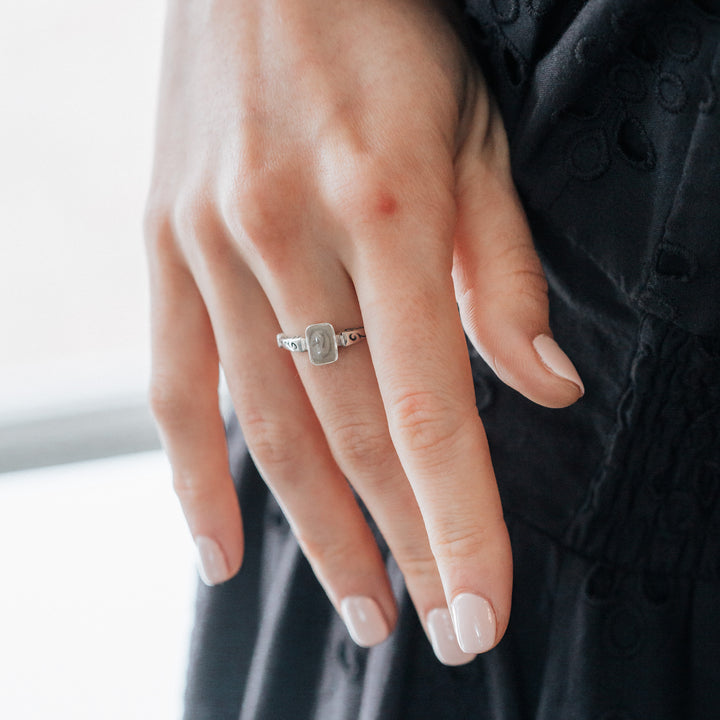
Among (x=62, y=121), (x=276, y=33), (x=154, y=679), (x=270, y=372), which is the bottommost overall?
(x=154, y=679)

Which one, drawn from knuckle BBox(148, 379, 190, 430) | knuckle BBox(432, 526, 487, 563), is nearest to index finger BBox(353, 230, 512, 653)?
knuckle BBox(432, 526, 487, 563)

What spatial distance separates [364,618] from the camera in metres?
0.59

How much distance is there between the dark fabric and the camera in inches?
18.0

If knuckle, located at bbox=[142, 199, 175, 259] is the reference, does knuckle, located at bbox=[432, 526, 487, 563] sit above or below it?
below

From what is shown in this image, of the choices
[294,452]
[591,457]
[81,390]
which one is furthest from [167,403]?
[81,390]

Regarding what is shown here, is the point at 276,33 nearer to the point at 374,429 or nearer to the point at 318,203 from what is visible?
the point at 318,203

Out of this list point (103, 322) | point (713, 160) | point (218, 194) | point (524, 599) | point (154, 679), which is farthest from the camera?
point (103, 322)

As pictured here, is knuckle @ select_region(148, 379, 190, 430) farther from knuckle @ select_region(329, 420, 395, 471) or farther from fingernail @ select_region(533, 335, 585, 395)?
fingernail @ select_region(533, 335, 585, 395)

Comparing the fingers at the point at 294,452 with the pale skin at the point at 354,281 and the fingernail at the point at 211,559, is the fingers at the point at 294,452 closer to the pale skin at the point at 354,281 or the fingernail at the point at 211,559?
the pale skin at the point at 354,281

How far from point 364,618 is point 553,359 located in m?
0.29

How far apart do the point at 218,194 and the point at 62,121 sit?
1090mm

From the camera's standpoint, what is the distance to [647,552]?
583 mm

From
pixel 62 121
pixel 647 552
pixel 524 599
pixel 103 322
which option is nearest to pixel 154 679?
pixel 103 322

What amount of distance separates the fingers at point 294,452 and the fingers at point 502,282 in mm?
160
